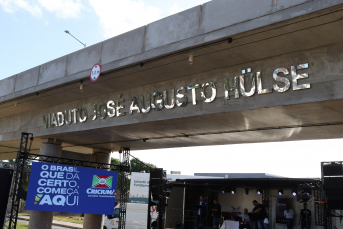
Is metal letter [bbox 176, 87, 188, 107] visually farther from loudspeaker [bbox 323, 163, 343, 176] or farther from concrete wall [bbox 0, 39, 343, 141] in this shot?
loudspeaker [bbox 323, 163, 343, 176]

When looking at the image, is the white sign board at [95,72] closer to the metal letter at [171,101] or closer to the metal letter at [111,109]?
the metal letter at [111,109]

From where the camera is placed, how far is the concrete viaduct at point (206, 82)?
698 centimetres

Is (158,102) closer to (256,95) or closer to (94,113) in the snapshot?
(94,113)

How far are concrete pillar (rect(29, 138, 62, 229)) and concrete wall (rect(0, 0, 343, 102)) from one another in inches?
120

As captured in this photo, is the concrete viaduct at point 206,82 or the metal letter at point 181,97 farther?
the metal letter at point 181,97

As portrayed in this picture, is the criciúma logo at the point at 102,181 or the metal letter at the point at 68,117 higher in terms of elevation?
the metal letter at the point at 68,117

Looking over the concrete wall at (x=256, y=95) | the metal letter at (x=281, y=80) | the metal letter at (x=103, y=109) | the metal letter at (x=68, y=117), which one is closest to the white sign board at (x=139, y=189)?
the metal letter at (x=68, y=117)

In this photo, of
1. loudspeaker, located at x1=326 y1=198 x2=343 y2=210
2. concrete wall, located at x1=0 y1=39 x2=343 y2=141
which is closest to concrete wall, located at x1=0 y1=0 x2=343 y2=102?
concrete wall, located at x1=0 y1=39 x2=343 y2=141

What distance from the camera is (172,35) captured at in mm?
8484

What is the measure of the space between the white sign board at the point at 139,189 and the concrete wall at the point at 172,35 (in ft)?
43.0

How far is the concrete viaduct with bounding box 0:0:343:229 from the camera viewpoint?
6.98 metres

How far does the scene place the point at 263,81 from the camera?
795 cm

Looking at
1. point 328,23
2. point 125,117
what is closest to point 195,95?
point 125,117

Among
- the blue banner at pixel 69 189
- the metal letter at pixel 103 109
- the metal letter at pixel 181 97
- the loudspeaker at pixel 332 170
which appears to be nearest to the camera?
the metal letter at pixel 181 97
